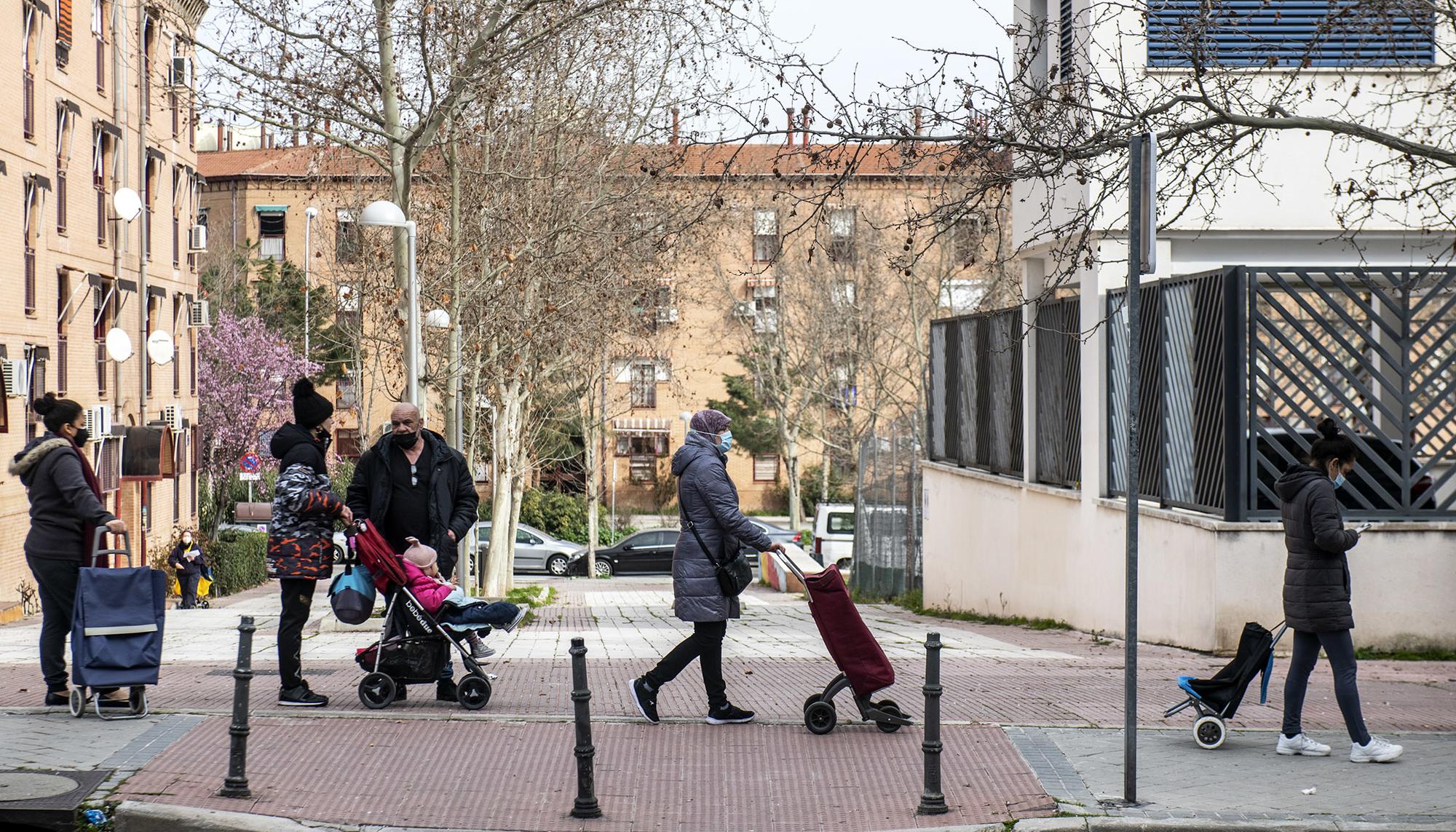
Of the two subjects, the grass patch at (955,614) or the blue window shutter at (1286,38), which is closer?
the blue window shutter at (1286,38)

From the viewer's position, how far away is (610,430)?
65.0m

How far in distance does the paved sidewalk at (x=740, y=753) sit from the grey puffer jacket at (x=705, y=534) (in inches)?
28.6

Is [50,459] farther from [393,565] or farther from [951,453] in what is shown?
[951,453]

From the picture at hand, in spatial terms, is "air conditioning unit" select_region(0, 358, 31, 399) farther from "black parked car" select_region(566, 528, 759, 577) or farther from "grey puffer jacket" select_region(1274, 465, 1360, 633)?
"grey puffer jacket" select_region(1274, 465, 1360, 633)

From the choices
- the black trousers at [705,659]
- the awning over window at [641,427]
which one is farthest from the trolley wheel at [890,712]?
the awning over window at [641,427]

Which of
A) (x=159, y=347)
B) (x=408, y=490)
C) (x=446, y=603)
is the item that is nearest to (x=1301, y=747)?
(x=446, y=603)

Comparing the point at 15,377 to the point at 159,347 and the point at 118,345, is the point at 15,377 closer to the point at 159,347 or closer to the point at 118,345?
the point at 118,345

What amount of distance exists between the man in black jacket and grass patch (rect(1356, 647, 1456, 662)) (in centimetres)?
728

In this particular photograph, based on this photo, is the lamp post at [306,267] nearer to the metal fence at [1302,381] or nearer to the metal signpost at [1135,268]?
the metal fence at [1302,381]

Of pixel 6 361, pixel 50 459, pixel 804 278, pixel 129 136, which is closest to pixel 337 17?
pixel 50 459

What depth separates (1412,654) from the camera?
12086 mm

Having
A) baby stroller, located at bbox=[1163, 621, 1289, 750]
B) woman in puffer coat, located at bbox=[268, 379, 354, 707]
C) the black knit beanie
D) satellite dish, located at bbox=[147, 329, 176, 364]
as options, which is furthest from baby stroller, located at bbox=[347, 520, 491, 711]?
satellite dish, located at bbox=[147, 329, 176, 364]

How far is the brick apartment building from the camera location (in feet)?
97.0

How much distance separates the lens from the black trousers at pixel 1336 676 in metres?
7.80
